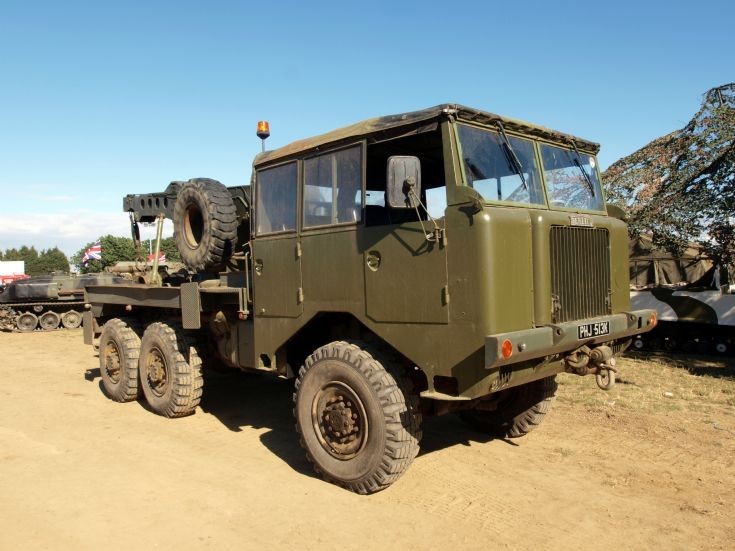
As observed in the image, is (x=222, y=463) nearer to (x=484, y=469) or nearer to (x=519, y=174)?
(x=484, y=469)

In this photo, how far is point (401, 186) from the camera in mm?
4145

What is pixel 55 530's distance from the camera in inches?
157

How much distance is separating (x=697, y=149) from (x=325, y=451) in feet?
30.2

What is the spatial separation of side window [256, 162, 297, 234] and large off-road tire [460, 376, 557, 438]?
8.42 feet

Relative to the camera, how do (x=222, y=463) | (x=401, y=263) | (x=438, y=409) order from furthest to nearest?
1. (x=222, y=463)
2. (x=438, y=409)
3. (x=401, y=263)

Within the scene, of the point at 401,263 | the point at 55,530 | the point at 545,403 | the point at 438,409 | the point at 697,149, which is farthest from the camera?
the point at 697,149

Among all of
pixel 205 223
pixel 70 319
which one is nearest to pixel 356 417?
pixel 205 223

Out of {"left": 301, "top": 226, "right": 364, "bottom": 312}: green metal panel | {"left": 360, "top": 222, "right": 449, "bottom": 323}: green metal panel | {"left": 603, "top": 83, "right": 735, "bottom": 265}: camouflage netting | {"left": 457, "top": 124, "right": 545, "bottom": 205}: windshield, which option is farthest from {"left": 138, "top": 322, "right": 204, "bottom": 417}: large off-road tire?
{"left": 603, "top": 83, "right": 735, "bottom": 265}: camouflage netting

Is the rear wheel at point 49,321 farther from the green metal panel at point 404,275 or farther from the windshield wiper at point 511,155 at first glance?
the windshield wiper at point 511,155

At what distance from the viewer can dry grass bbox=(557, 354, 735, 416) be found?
726 cm

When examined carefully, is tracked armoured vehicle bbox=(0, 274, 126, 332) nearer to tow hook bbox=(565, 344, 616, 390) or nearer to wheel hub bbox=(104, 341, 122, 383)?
wheel hub bbox=(104, 341, 122, 383)

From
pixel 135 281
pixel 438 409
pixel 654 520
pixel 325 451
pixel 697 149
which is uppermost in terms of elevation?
pixel 697 149

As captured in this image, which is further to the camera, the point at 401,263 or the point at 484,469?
the point at 484,469

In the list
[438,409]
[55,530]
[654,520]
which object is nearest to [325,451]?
[438,409]
